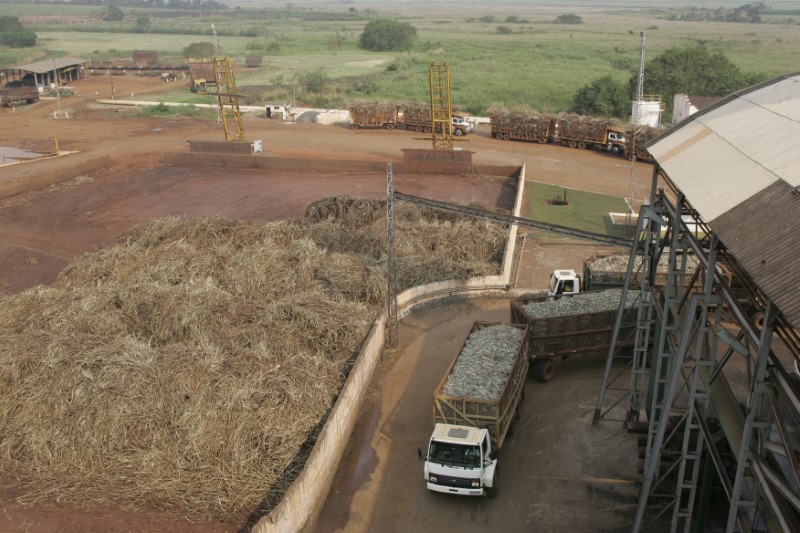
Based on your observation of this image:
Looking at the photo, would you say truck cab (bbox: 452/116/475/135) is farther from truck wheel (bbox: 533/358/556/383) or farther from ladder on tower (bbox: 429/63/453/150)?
truck wheel (bbox: 533/358/556/383)

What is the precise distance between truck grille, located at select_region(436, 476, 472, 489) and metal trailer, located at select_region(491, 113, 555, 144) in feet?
162

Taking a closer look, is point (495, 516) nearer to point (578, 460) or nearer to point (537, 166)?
point (578, 460)

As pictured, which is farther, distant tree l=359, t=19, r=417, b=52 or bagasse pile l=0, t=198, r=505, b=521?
distant tree l=359, t=19, r=417, b=52

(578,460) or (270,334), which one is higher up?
(270,334)

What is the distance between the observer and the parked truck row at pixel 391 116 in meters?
67.4

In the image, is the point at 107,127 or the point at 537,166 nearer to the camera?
the point at 537,166

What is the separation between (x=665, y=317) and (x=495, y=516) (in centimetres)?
598

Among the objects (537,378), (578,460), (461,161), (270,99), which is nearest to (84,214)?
(461,161)

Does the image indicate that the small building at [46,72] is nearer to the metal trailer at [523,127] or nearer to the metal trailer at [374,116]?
the metal trailer at [374,116]

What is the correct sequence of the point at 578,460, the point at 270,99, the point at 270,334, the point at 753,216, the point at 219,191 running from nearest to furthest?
the point at 753,216 → the point at 578,460 → the point at 270,334 → the point at 219,191 → the point at 270,99

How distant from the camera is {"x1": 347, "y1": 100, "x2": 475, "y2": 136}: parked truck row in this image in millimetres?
67438

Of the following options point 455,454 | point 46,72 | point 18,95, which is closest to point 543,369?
point 455,454

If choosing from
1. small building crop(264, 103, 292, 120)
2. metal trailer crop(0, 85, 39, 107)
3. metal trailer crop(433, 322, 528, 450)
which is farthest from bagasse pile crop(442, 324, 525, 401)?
metal trailer crop(0, 85, 39, 107)

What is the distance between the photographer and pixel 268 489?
16750 millimetres
